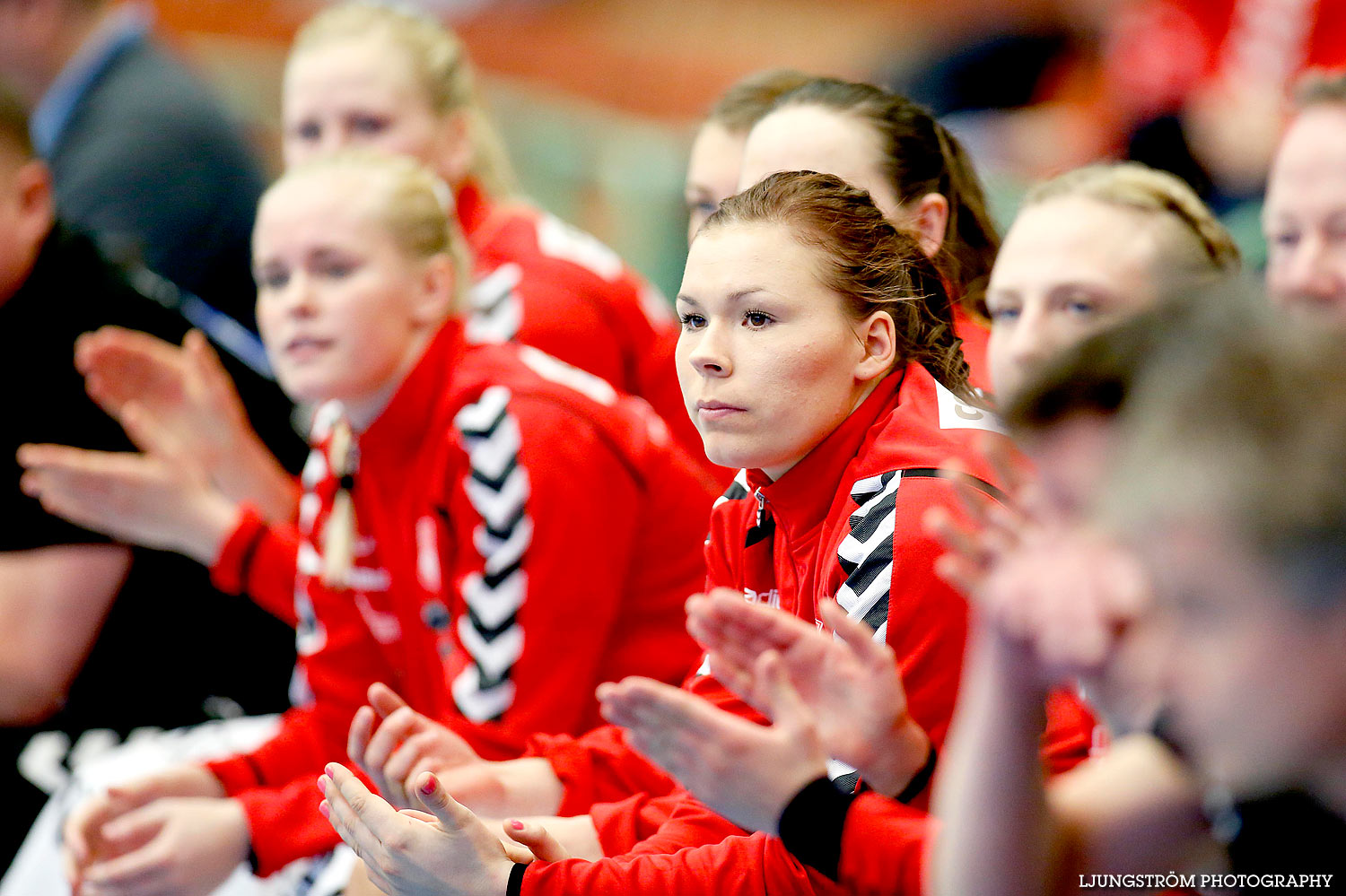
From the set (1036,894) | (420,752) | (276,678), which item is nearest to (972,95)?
(276,678)

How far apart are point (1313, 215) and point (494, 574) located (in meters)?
1.19

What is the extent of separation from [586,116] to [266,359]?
2793mm

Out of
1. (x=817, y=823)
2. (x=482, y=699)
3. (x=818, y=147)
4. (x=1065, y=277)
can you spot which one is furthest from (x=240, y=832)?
(x=1065, y=277)

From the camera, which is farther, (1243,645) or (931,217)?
(931,217)

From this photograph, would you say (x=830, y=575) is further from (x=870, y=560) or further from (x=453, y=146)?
(x=453, y=146)

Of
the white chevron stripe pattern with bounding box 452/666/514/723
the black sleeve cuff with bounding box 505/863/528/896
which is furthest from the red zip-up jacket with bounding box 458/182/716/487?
the black sleeve cuff with bounding box 505/863/528/896

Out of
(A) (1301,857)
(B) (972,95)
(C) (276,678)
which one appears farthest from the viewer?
(B) (972,95)

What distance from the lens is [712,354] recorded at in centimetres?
151

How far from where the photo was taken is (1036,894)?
1.05 meters

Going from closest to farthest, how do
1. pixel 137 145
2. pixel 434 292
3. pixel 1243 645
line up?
pixel 1243 645 < pixel 434 292 < pixel 137 145

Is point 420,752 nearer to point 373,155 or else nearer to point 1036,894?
point 1036,894

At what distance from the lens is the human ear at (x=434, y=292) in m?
2.17

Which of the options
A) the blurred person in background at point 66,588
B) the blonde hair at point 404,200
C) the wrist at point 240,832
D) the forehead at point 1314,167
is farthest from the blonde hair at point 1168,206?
the blurred person in background at point 66,588

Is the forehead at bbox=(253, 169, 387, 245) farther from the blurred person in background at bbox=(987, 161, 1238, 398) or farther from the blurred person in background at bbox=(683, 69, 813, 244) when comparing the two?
the blurred person in background at bbox=(987, 161, 1238, 398)
